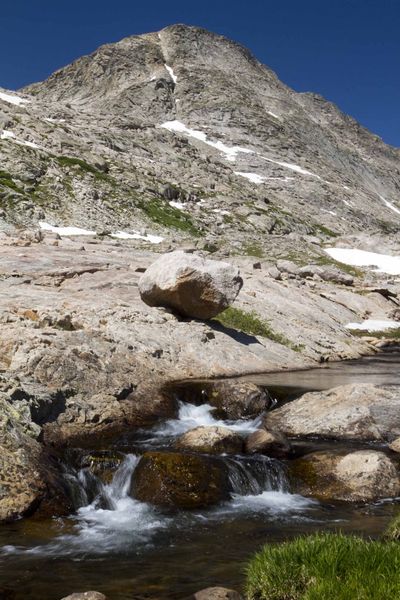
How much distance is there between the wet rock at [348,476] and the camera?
1491 cm

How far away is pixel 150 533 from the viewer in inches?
497

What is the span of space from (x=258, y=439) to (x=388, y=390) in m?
7.35

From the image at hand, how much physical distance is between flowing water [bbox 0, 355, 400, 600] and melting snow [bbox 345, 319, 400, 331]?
34.6 meters

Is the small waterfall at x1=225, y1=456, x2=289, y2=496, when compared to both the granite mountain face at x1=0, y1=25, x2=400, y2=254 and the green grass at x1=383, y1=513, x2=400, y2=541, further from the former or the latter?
the granite mountain face at x1=0, y1=25, x2=400, y2=254

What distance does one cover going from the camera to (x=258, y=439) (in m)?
17.6

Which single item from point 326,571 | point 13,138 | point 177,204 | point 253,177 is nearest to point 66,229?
point 177,204

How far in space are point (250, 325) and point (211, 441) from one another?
791 inches

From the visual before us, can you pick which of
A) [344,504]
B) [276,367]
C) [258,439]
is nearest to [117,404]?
[258,439]

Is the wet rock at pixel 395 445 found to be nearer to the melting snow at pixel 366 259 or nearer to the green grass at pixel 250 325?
the green grass at pixel 250 325

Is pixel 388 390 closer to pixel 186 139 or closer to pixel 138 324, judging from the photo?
pixel 138 324

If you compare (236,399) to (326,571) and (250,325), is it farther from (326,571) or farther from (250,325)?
(326,571)

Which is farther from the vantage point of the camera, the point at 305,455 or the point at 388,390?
the point at 388,390

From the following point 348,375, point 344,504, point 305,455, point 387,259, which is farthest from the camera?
point 387,259

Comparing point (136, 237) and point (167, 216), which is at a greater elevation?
point (167, 216)
